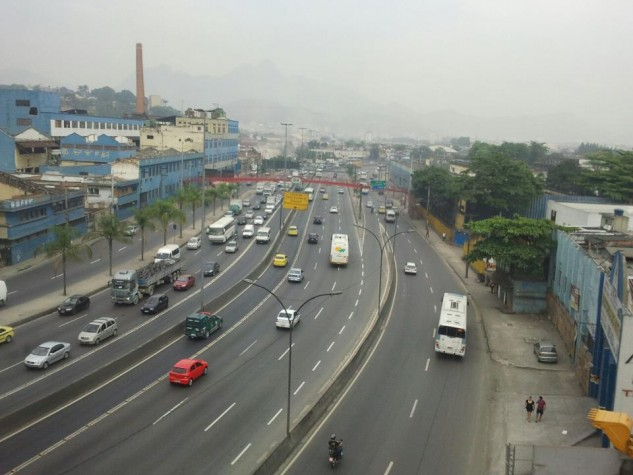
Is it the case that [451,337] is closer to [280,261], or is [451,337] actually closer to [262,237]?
[280,261]

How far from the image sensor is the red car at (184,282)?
48.2 meters

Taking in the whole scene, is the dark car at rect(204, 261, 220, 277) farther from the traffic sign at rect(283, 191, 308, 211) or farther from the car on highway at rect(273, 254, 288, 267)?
the traffic sign at rect(283, 191, 308, 211)

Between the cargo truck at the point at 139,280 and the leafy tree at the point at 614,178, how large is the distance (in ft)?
176

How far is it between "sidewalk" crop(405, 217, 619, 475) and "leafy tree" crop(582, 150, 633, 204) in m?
36.1

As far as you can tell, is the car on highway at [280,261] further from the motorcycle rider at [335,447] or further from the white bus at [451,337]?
the motorcycle rider at [335,447]

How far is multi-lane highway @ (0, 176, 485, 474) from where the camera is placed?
22875 millimetres

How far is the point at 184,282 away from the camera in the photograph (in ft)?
159

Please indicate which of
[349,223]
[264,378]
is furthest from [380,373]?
[349,223]

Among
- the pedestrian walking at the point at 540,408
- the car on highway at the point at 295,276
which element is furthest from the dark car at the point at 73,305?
the pedestrian walking at the point at 540,408

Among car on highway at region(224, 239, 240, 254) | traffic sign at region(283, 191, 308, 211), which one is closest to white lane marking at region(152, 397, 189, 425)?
car on highway at region(224, 239, 240, 254)

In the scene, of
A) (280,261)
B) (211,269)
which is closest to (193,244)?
(280,261)

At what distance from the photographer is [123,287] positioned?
43.0 metres

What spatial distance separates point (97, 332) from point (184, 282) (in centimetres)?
1380

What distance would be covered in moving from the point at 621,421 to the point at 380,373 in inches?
553
